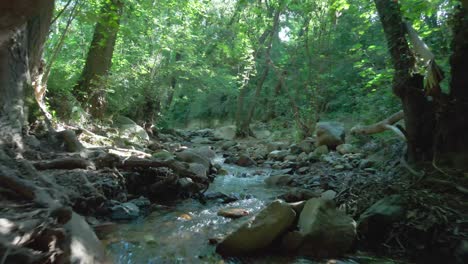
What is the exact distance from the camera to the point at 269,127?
2044 cm

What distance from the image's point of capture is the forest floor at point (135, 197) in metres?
2.61

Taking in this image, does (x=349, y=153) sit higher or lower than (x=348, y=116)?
lower

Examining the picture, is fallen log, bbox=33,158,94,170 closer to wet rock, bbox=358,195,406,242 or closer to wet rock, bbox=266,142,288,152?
wet rock, bbox=358,195,406,242

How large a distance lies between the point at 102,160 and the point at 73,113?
13.8 ft

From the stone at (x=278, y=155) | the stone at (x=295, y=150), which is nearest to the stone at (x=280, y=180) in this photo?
the stone at (x=278, y=155)

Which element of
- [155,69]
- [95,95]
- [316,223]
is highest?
[155,69]

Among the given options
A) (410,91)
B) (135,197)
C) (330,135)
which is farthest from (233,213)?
(330,135)

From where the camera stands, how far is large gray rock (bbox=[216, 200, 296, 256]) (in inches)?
146

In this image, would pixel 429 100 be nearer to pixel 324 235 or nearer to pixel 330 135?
pixel 324 235

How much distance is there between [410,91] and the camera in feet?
17.9

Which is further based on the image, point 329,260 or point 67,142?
point 67,142

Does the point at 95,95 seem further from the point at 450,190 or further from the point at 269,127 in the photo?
the point at 269,127

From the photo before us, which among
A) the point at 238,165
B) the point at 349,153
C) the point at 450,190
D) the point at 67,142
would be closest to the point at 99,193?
the point at 67,142

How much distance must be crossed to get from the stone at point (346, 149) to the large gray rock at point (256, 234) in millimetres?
6977
